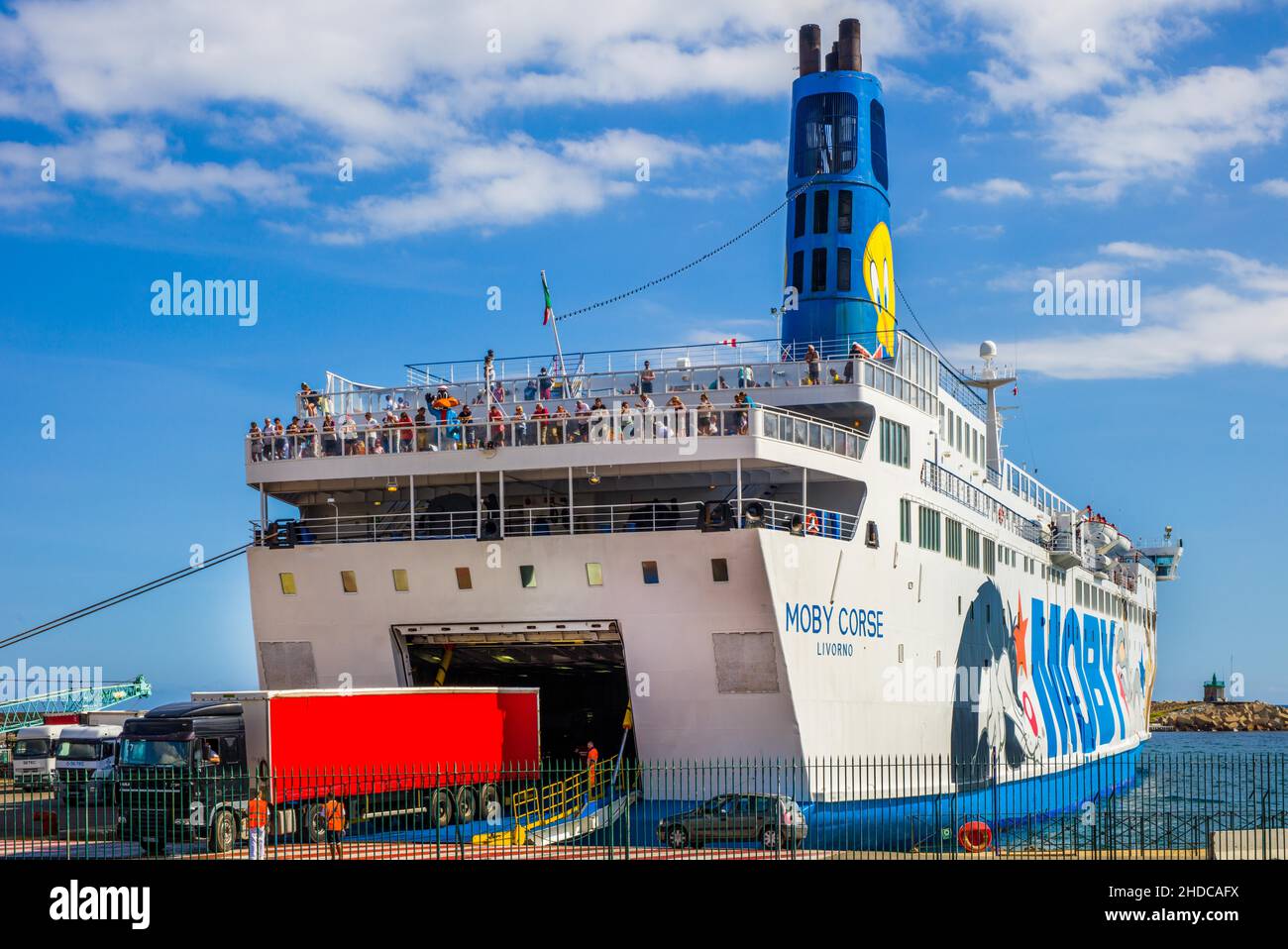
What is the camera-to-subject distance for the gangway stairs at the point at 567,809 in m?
29.1

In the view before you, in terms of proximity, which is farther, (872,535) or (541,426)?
(872,535)

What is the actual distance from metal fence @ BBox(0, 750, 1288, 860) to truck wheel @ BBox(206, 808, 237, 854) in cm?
3

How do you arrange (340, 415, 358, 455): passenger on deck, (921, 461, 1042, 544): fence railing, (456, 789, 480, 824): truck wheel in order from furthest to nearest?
(921, 461, 1042, 544): fence railing < (340, 415, 358, 455): passenger on deck < (456, 789, 480, 824): truck wheel

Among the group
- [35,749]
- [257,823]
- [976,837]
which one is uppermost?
[257,823]

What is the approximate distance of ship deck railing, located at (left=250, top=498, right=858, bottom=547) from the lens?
3316 centimetres

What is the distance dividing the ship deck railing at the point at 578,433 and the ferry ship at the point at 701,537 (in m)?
0.06

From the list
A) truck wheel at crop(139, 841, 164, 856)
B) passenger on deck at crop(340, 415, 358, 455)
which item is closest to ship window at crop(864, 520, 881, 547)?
passenger on deck at crop(340, 415, 358, 455)

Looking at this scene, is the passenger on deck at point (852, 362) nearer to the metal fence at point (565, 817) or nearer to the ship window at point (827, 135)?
the ship window at point (827, 135)

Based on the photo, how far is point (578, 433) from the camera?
33000 mm

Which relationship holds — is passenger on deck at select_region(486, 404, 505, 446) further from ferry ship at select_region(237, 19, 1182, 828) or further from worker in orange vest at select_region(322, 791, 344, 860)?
worker in orange vest at select_region(322, 791, 344, 860)

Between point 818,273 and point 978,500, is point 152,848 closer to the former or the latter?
point 818,273

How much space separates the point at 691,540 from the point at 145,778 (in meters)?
11.6

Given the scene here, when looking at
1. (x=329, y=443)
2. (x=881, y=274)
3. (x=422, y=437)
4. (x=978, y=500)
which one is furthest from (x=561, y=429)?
(x=978, y=500)

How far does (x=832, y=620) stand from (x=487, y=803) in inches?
327
